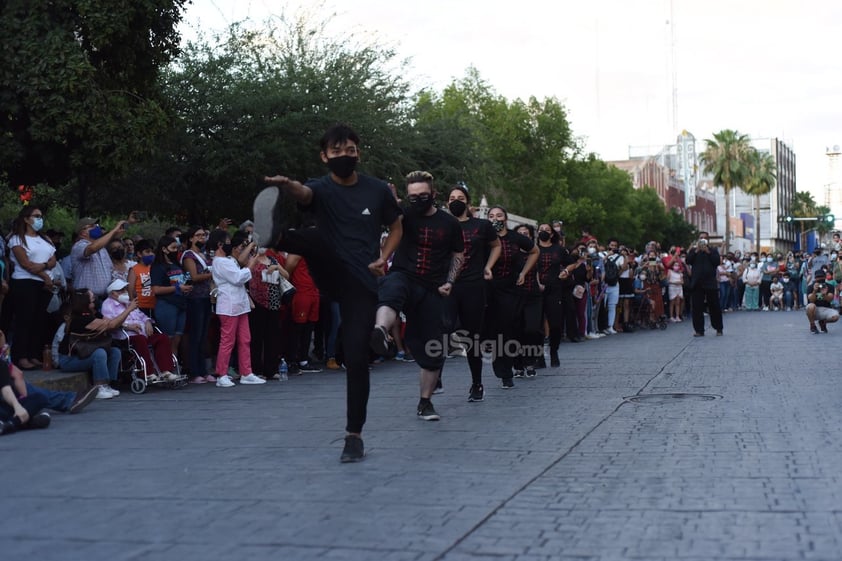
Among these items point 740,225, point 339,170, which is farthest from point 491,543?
point 740,225

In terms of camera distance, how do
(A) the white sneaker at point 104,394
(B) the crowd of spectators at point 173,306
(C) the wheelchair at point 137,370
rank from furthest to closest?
(C) the wheelchair at point 137,370
(B) the crowd of spectators at point 173,306
(A) the white sneaker at point 104,394

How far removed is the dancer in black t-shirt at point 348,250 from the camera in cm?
687

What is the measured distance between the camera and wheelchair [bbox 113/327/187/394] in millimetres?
11523

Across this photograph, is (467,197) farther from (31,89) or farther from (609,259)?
(609,259)

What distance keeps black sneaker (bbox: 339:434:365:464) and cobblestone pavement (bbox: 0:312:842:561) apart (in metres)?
0.08

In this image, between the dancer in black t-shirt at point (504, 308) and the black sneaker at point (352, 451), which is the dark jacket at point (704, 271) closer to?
the dancer in black t-shirt at point (504, 308)

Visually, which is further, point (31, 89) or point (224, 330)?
point (31, 89)

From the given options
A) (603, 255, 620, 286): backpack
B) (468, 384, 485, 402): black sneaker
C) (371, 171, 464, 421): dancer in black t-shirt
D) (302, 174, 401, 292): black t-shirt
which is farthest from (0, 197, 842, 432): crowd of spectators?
(603, 255, 620, 286): backpack

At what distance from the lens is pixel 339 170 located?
6.96m

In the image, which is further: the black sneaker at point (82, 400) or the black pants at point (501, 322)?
the black pants at point (501, 322)

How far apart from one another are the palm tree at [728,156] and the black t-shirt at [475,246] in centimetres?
7965

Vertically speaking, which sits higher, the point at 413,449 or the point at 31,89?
the point at 31,89

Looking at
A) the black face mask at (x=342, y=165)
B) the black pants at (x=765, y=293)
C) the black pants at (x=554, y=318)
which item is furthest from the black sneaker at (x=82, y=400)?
the black pants at (x=765, y=293)

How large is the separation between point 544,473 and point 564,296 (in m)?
12.6
